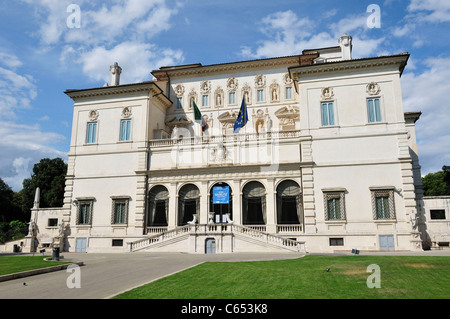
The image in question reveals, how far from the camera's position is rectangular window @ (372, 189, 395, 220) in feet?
101

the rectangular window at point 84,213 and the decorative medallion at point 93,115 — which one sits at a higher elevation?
the decorative medallion at point 93,115

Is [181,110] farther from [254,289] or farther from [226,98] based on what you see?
[254,289]

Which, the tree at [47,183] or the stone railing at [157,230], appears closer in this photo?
the stone railing at [157,230]

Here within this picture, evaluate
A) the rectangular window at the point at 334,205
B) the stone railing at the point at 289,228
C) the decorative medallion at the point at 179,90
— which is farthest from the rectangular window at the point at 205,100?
the rectangular window at the point at 334,205

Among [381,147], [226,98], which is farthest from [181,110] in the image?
[381,147]

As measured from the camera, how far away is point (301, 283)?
1294 centimetres

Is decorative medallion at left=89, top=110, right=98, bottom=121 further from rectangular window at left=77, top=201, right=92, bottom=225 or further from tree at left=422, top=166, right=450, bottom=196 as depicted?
tree at left=422, top=166, right=450, bottom=196

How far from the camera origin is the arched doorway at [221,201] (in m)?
35.4

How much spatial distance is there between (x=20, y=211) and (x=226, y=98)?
163ft

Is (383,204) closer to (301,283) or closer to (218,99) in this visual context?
(301,283)

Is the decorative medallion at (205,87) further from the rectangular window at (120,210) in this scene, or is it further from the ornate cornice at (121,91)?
the rectangular window at (120,210)

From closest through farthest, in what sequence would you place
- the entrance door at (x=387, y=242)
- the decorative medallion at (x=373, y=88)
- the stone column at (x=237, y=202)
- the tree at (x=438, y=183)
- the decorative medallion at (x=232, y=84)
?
1. the entrance door at (x=387, y=242)
2. the decorative medallion at (x=373, y=88)
3. the stone column at (x=237, y=202)
4. the decorative medallion at (x=232, y=84)
5. the tree at (x=438, y=183)

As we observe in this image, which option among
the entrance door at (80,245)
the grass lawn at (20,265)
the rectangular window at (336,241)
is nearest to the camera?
the grass lawn at (20,265)

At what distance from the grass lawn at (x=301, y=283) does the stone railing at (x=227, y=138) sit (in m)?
19.2
